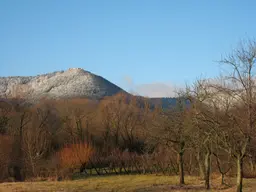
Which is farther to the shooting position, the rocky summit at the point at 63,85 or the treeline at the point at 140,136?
the rocky summit at the point at 63,85

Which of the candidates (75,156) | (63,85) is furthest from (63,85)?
(75,156)

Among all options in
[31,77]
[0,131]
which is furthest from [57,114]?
→ [31,77]

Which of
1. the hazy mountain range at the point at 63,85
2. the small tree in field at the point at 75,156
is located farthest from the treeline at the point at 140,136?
the hazy mountain range at the point at 63,85

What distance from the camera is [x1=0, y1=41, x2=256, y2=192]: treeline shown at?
13.9 metres

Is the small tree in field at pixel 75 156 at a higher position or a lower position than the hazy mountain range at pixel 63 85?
lower

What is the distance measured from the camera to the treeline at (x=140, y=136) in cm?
1388

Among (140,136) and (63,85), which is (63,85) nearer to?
(63,85)

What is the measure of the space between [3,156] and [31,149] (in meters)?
2.84

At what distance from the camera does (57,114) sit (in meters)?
54.7

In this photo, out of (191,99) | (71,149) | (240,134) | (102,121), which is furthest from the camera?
(102,121)

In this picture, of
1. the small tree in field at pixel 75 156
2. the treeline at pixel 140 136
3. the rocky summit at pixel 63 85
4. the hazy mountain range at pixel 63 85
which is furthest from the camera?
the rocky summit at pixel 63 85

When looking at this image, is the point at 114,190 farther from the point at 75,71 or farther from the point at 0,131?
the point at 75,71

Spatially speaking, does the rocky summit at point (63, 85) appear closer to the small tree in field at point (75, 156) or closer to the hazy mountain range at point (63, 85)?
the hazy mountain range at point (63, 85)

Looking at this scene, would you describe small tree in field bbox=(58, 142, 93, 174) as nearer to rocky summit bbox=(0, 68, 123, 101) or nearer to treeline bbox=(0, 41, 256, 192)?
treeline bbox=(0, 41, 256, 192)
